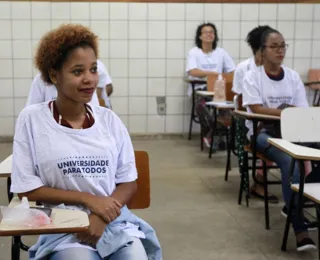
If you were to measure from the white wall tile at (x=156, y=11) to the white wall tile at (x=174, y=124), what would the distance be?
1.26 m

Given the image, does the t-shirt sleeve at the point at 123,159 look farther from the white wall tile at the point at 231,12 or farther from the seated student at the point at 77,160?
the white wall tile at the point at 231,12

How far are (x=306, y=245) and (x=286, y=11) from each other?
4276mm

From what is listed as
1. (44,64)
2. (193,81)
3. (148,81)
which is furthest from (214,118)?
(44,64)

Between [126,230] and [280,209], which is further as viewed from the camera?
[280,209]

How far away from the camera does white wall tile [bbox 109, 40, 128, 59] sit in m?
6.44

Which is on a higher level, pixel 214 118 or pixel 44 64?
pixel 44 64

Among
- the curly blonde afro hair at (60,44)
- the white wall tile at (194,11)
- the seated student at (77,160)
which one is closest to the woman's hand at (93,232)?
the seated student at (77,160)

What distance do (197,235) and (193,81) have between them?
3140 mm

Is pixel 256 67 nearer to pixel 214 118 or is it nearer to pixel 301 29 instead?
A: pixel 214 118

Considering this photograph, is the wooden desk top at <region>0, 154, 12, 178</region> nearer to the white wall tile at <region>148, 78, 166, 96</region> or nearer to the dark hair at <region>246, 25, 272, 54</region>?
the dark hair at <region>246, 25, 272, 54</region>

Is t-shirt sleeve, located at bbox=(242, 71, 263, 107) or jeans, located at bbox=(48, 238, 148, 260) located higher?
t-shirt sleeve, located at bbox=(242, 71, 263, 107)

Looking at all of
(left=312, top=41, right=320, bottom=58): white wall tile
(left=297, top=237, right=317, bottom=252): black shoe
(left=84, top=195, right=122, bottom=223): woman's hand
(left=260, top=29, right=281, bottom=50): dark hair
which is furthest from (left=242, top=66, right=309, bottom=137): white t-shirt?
(left=312, top=41, right=320, bottom=58): white wall tile

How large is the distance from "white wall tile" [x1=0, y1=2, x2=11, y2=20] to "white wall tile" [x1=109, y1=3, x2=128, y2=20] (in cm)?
121

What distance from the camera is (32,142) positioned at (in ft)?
6.01
